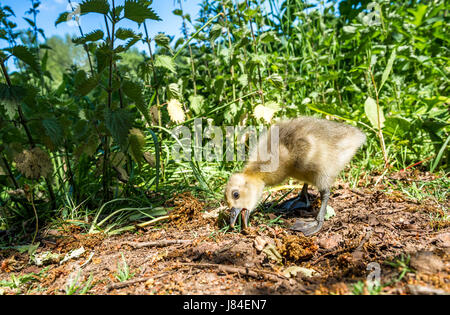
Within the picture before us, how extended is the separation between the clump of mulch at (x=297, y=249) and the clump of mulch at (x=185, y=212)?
0.95 metres

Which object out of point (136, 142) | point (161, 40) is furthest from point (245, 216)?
point (161, 40)

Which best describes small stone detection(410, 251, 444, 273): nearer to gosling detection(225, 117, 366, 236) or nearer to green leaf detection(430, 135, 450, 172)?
gosling detection(225, 117, 366, 236)

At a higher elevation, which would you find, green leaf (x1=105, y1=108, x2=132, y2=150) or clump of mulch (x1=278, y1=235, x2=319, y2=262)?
green leaf (x1=105, y1=108, x2=132, y2=150)

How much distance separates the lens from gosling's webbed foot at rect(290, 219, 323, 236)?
2.56m

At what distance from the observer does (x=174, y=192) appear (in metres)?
3.46

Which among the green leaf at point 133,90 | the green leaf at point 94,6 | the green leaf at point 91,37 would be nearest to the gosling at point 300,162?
the green leaf at point 133,90

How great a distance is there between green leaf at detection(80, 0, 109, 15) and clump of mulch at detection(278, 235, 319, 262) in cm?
211

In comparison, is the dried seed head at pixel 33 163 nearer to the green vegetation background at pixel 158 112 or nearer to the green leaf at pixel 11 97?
the green vegetation background at pixel 158 112

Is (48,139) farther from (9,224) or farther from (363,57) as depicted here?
(363,57)

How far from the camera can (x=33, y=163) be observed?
2.54 meters

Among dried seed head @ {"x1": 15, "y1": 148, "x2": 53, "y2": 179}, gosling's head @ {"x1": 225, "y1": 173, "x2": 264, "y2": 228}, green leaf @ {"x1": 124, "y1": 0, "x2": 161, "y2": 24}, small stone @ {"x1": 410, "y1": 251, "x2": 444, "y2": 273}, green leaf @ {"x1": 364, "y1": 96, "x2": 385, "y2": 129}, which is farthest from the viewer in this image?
green leaf @ {"x1": 364, "y1": 96, "x2": 385, "y2": 129}

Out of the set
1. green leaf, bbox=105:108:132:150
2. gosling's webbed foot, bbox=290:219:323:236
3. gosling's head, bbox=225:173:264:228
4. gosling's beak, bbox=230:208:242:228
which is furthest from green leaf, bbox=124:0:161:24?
gosling's webbed foot, bbox=290:219:323:236

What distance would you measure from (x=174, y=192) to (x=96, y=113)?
1202 millimetres

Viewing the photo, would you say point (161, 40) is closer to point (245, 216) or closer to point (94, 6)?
point (94, 6)
